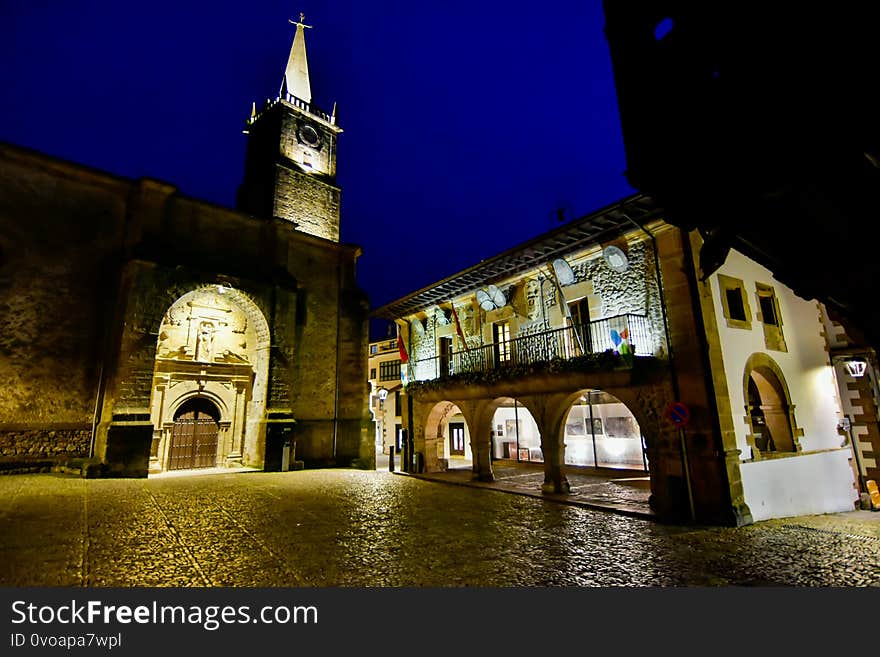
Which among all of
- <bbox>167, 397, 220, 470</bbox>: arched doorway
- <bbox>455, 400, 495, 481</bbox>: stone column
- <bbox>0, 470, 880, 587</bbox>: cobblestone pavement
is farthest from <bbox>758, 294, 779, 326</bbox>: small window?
<bbox>167, 397, 220, 470</bbox>: arched doorway

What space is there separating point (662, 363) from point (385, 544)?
24.8 feet

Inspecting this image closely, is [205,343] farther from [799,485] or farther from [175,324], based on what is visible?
[799,485]

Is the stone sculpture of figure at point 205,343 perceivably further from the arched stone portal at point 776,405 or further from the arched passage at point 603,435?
the arched stone portal at point 776,405

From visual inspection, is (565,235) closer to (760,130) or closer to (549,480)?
(549,480)

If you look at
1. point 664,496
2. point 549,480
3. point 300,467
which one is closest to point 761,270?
point 664,496

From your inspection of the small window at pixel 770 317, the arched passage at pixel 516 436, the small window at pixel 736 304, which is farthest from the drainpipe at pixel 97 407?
the small window at pixel 770 317

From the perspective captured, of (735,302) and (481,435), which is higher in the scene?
(735,302)

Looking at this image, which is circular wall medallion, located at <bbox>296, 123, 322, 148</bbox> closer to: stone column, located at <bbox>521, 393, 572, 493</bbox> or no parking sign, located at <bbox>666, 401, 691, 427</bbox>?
stone column, located at <bbox>521, 393, 572, 493</bbox>

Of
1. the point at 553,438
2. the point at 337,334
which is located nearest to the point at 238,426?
the point at 337,334

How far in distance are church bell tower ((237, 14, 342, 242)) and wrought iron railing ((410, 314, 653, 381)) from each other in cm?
1251

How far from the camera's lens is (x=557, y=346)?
12164 mm

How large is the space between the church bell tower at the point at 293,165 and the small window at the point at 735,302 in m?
19.7

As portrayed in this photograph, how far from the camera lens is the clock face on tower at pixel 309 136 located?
24594 millimetres

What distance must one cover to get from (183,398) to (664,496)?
60.0ft
